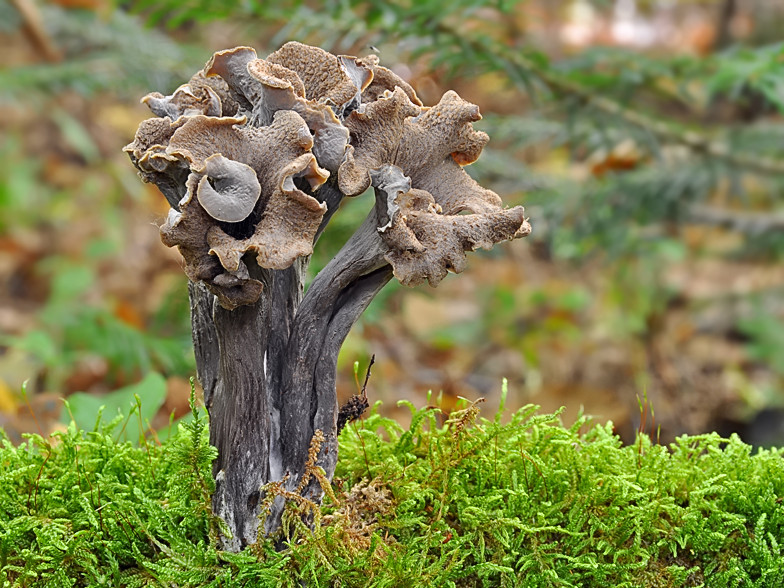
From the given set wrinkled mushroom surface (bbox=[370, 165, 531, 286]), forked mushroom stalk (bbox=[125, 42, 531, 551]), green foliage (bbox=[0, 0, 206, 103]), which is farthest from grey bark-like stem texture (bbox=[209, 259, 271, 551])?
green foliage (bbox=[0, 0, 206, 103])

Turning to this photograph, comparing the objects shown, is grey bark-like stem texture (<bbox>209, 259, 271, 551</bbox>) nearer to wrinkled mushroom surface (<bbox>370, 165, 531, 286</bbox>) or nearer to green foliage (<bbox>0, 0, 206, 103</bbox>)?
wrinkled mushroom surface (<bbox>370, 165, 531, 286</bbox>)

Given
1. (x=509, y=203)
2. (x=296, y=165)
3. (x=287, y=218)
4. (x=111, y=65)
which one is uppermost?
(x=111, y=65)

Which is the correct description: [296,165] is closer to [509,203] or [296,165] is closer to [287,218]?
A: [287,218]

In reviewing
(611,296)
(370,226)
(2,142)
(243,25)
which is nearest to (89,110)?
(2,142)

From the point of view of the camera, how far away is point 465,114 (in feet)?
4.57

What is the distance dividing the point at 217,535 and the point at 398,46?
2241mm

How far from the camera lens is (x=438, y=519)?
1.57 m

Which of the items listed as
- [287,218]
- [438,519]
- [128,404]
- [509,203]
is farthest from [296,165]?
[128,404]

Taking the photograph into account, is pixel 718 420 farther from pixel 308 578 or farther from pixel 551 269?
pixel 308 578

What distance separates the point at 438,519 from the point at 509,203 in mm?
1215

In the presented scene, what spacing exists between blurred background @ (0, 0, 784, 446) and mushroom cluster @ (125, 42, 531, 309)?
0.80 m

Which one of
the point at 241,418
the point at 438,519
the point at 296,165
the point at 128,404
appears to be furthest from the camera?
the point at 128,404

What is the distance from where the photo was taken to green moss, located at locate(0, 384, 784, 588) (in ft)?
4.82

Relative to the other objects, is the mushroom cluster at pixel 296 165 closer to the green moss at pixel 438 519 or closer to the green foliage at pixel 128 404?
the green moss at pixel 438 519
